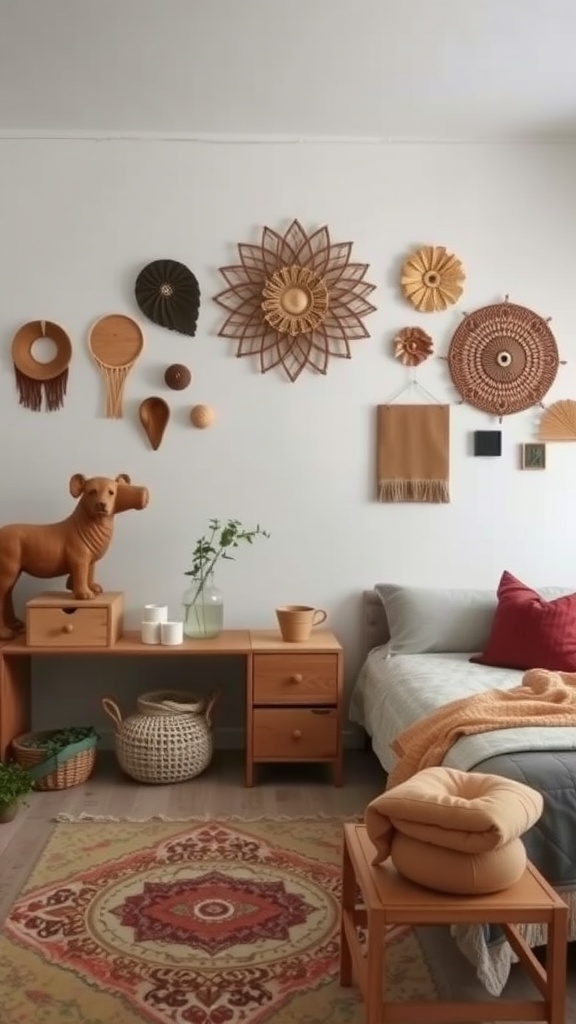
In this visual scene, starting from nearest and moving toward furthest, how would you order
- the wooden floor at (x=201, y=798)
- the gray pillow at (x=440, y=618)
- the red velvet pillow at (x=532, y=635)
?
the wooden floor at (x=201, y=798), the red velvet pillow at (x=532, y=635), the gray pillow at (x=440, y=618)

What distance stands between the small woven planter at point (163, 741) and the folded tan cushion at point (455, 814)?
1747mm

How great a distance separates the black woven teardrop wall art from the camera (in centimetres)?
396

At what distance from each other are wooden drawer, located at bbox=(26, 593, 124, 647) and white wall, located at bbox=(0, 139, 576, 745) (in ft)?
1.32

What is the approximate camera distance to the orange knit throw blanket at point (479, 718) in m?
2.59

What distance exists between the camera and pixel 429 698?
3055 millimetres

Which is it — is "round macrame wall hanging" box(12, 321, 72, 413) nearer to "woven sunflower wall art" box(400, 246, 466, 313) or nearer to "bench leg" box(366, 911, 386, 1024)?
"woven sunflower wall art" box(400, 246, 466, 313)

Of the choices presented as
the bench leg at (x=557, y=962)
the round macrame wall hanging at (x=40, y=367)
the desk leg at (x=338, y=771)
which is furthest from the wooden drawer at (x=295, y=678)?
the bench leg at (x=557, y=962)

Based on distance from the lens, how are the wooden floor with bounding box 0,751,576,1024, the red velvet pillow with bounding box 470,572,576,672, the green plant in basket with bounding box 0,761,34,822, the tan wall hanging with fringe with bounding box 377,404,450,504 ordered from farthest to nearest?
the tan wall hanging with fringe with bounding box 377,404,450,504 → the red velvet pillow with bounding box 470,572,576,672 → the green plant in basket with bounding box 0,761,34,822 → the wooden floor with bounding box 0,751,576,1024

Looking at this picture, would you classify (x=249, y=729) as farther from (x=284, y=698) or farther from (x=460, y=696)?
(x=460, y=696)

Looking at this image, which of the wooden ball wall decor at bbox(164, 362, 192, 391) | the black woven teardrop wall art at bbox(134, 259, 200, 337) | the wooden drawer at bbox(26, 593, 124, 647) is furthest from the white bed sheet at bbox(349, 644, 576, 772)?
the black woven teardrop wall art at bbox(134, 259, 200, 337)

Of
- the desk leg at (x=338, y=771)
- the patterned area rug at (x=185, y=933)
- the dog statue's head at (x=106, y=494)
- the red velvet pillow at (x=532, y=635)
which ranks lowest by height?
the patterned area rug at (x=185, y=933)

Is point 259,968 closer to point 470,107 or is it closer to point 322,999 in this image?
point 322,999

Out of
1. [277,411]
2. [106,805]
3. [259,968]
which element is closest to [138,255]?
[277,411]

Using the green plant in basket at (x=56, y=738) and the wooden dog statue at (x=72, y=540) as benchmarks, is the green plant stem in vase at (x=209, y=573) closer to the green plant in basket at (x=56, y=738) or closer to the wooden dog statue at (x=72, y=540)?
the wooden dog statue at (x=72, y=540)
